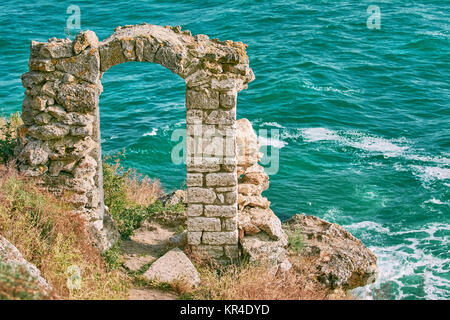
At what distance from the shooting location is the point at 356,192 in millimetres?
17438

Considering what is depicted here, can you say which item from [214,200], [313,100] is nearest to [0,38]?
[313,100]

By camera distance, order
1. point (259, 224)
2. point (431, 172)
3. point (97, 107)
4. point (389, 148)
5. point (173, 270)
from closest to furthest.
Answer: point (173, 270) < point (97, 107) < point (259, 224) < point (431, 172) < point (389, 148)

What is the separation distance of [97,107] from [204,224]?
2762mm

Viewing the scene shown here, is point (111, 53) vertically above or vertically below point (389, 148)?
above

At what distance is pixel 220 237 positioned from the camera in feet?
30.7

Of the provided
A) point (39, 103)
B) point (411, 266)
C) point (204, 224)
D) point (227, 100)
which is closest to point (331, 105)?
point (411, 266)

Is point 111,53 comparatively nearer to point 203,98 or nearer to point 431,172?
point 203,98

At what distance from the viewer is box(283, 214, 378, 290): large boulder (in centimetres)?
973

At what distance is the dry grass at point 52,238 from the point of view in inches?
301

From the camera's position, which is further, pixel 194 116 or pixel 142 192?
pixel 142 192

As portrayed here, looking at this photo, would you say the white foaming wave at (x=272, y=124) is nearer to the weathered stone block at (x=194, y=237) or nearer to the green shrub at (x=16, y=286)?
the weathered stone block at (x=194, y=237)
